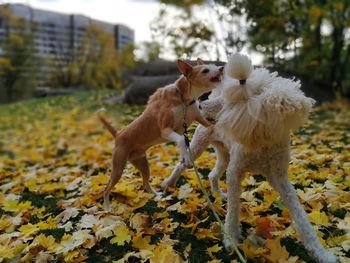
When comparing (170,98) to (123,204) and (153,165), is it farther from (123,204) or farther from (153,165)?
(153,165)

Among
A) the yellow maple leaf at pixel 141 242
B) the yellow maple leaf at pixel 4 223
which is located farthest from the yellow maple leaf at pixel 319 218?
the yellow maple leaf at pixel 4 223

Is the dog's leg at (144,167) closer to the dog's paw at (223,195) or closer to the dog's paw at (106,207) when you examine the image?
the dog's paw at (106,207)

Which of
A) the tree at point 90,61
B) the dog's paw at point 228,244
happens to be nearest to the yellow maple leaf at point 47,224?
the dog's paw at point 228,244

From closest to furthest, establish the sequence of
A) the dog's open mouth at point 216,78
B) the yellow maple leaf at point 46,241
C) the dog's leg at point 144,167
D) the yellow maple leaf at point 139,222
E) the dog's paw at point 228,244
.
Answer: the dog's paw at point 228,244
the dog's open mouth at point 216,78
the yellow maple leaf at point 46,241
the yellow maple leaf at point 139,222
the dog's leg at point 144,167

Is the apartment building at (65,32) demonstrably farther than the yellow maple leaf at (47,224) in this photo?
Yes

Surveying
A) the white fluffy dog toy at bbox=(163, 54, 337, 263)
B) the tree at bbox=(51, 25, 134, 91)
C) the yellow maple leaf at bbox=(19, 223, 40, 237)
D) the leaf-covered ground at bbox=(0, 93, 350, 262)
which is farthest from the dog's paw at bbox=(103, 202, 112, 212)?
the tree at bbox=(51, 25, 134, 91)

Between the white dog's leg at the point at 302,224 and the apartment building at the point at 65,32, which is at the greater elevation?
the apartment building at the point at 65,32

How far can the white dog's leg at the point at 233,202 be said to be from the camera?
268 centimetres

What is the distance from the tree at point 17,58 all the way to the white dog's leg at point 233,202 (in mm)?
24610

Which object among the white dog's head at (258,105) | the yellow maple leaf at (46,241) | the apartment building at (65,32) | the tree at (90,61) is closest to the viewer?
the white dog's head at (258,105)

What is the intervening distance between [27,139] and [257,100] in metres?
8.81

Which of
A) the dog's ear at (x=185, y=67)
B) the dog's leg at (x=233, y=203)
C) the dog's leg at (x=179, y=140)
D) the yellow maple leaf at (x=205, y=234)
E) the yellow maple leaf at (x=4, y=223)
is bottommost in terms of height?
the yellow maple leaf at (x=4, y=223)

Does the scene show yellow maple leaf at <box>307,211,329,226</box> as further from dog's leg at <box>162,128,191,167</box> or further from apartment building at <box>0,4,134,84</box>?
apartment building at <box>0,4,134,84</box>

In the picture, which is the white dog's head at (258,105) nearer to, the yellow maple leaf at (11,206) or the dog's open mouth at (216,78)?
the dog's open mouth at (216,78)
